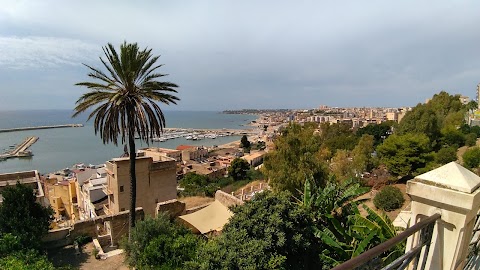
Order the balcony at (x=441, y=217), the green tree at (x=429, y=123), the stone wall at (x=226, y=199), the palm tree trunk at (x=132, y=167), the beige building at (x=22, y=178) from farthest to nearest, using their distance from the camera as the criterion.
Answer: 1. the green tree at (x=429, y=123)
2. the beige building at (x=22, y=178)
3. the stone wall at (x=226, y=199)
4. the palm tree trunk at (x=132, y=167)
5. the balcony at (x=441, y=217)

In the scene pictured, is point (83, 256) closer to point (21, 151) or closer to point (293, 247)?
point (293, 247)

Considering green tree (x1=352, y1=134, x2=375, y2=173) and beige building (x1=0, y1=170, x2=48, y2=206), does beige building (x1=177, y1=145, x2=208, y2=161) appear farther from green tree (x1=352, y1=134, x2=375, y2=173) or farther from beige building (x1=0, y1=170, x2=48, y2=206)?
green tree (x1=352, y1=134, x2=375, y2=173)

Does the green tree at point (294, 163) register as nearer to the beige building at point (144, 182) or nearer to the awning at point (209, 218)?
the awning at point (209, 218)

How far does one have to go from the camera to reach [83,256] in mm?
12039

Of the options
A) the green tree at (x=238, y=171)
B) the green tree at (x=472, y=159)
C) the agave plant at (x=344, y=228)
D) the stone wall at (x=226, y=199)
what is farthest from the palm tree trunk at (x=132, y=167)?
the green tree at (x=238, y=171)

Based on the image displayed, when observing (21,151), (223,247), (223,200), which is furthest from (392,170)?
(21,151)

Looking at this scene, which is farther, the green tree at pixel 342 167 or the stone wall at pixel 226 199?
the green tree at pixel 342 167

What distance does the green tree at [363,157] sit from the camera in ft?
79.0

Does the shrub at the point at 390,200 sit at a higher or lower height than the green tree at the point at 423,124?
lower

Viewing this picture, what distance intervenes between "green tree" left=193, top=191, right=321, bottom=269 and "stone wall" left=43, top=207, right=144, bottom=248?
8.05 meters

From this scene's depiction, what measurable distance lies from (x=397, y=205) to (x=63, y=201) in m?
31.3

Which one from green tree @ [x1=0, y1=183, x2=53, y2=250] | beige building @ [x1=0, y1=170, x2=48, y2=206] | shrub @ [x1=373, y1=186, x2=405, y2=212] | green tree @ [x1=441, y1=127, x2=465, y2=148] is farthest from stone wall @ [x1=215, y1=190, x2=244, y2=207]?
green tree @ [x1=441, y1=127, x2=465, y2=148]

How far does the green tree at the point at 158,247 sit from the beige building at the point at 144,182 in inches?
228

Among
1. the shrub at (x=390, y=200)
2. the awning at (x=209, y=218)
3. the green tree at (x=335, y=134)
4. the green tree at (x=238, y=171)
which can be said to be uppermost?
the green tree at (x=335, y=134)
